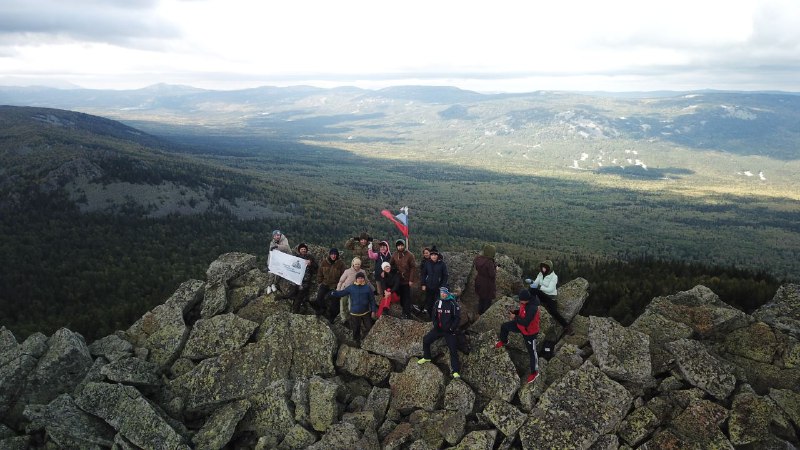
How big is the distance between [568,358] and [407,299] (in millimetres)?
6449

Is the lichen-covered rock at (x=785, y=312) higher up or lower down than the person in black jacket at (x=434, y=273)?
lower down

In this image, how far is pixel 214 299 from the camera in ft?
63.9

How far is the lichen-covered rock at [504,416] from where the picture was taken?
40.0 ft

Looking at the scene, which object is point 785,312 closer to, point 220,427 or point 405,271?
point 405,271

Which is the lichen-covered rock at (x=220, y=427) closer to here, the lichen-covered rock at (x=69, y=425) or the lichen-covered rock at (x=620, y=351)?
the lichen-covered rock at (x=69, y=425)

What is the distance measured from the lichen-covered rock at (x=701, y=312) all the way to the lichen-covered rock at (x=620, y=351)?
123 inches

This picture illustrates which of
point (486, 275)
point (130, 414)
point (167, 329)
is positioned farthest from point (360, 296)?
point (167, 329)

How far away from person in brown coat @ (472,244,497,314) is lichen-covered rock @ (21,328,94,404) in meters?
15.6

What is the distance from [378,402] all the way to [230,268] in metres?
11.1

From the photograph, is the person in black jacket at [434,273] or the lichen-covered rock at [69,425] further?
the person in black jacket at [434,273]

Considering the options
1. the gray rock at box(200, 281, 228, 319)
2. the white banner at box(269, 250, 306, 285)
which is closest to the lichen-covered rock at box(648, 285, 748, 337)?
the white banner at box(269, 250, 306, 285)

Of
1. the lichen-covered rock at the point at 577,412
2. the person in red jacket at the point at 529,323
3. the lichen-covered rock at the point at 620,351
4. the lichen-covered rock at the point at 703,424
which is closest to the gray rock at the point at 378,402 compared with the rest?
the lichen-covered rock at the point at 577,412

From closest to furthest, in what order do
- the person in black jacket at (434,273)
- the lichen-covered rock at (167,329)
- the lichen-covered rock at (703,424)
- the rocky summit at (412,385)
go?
1. the lichen-covered rock at (703,424)
2. the rocky summit at (412,385)
3. the person in black jacket at (434,273)
4. the lichen-covered rock at (167,329)

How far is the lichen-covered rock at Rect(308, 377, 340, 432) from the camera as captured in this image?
13.5 m
